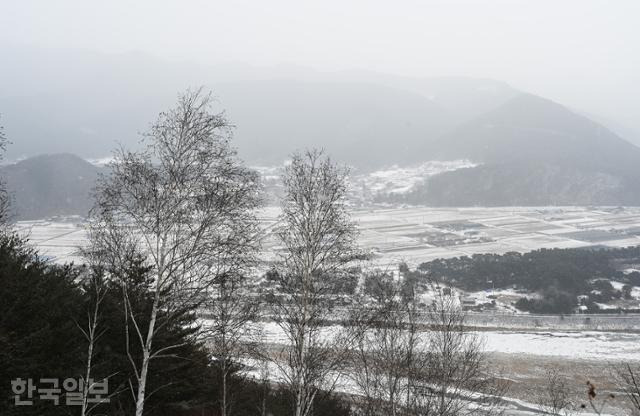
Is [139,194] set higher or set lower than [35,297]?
higher

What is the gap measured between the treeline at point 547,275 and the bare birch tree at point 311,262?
3848cm

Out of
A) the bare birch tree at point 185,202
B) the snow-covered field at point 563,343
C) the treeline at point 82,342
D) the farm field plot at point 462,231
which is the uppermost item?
the bare birch tree at point 185,202

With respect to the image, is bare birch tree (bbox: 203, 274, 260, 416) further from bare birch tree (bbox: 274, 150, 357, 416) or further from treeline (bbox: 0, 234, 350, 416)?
bare birch tree (bbox: 274, 150, 357, 416)

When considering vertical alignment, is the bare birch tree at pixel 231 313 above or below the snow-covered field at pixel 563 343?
above

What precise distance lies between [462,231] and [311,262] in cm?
8208

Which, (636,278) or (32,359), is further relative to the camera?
(636,278)

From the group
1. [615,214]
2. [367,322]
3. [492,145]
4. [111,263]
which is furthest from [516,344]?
[492,145]

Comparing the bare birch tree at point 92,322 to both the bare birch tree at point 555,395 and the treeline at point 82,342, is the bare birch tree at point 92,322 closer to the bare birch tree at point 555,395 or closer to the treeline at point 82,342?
the treeline at point 82,342

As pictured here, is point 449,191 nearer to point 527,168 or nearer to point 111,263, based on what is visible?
point 527,168

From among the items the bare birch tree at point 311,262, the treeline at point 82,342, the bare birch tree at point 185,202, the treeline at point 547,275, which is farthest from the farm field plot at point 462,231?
the bare birch tree at point 185,202

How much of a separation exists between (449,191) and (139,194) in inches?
5285

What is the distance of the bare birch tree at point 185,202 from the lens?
9688mm

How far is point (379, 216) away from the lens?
107688mm

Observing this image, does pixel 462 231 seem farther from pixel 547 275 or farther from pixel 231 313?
pixel 231 313
